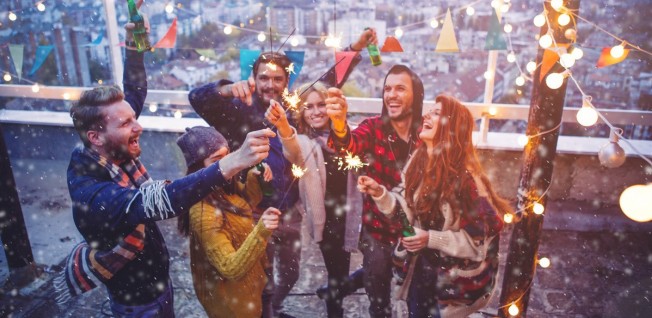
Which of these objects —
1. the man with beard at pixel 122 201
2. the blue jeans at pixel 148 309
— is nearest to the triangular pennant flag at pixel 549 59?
the man with beard at pixel 122 201

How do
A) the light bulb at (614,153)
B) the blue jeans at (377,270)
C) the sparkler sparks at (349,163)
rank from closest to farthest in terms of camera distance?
the light bulb at (614,153)
the sparkler sparks at (349,163)
the blue jeans at (377,270)

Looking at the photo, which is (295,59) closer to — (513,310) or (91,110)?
(91,110)

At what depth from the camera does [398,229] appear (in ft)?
10.3

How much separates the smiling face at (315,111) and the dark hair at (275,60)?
0.32 m

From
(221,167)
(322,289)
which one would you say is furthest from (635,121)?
(221,167)

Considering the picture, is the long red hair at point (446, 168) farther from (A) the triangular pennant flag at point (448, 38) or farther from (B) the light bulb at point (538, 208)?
(A) the triangular pennant flag at point (448, 38)

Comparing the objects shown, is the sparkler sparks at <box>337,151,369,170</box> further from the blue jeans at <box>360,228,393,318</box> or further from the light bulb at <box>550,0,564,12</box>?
Result: the light bulb at <box>550,0,564,12</box>

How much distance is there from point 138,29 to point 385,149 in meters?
1.87

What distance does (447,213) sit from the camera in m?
2.96

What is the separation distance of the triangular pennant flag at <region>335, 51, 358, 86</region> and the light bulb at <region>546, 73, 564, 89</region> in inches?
51.1

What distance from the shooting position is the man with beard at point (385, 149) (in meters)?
3.03

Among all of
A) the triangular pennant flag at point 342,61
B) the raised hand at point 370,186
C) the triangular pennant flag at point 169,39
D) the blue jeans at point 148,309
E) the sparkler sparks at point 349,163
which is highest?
the triangular pennant flag at point 169,39

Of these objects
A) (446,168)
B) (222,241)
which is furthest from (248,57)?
(446,168)

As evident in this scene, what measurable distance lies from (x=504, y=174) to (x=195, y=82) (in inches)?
174
